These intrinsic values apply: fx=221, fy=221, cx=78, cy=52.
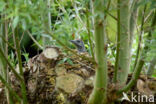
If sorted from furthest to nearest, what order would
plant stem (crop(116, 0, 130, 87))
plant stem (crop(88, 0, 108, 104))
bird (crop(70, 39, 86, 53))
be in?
1. bird (crop(70, 39, 86, 53))
2. plant stem (crop(116, 0, 130, 87))
3. plant stem (crop(88, 0, 108, 104))

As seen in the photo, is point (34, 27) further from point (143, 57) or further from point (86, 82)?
point (86, 82)

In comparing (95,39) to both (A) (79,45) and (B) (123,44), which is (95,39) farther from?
(A) (79,45)

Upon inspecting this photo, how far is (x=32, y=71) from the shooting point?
1.27 m

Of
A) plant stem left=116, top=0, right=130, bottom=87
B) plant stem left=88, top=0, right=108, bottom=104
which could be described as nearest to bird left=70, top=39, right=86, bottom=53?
plant stem left=116, top=0, right=130, bottom=87

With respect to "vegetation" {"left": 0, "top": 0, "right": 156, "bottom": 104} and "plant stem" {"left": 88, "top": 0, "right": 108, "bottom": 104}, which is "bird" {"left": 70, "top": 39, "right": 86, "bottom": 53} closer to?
"vegetation" {"left": 0, "top": 0, "right": 156, "bottom": 104}

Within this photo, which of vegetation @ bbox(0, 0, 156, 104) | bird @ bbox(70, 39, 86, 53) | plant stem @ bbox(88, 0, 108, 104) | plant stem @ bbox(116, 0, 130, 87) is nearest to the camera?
vegetation @ bbox(0, 0, 156, 104)

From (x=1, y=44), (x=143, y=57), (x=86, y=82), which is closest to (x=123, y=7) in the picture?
(x=143, y=57)

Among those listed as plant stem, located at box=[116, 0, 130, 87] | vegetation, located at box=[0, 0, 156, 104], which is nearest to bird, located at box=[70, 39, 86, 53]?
vegetation, located at box=[0, 0, 156, 104]

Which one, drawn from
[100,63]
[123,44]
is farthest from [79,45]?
[100,63]

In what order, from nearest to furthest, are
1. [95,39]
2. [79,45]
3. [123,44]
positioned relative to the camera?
1. [95,39]
2. [123,44]
3. [79,45]

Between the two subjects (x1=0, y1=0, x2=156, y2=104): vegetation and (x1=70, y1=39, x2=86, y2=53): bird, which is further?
(x1=70, y1=39, x2=86, y2=53): bird

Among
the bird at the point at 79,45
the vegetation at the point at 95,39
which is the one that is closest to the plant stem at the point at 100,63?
the vegetation at the point at 95,39

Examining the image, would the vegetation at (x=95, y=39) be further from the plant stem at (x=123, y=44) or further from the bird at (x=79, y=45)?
the bird at (x=79, y=45)

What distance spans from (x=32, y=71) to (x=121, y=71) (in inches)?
20.4
